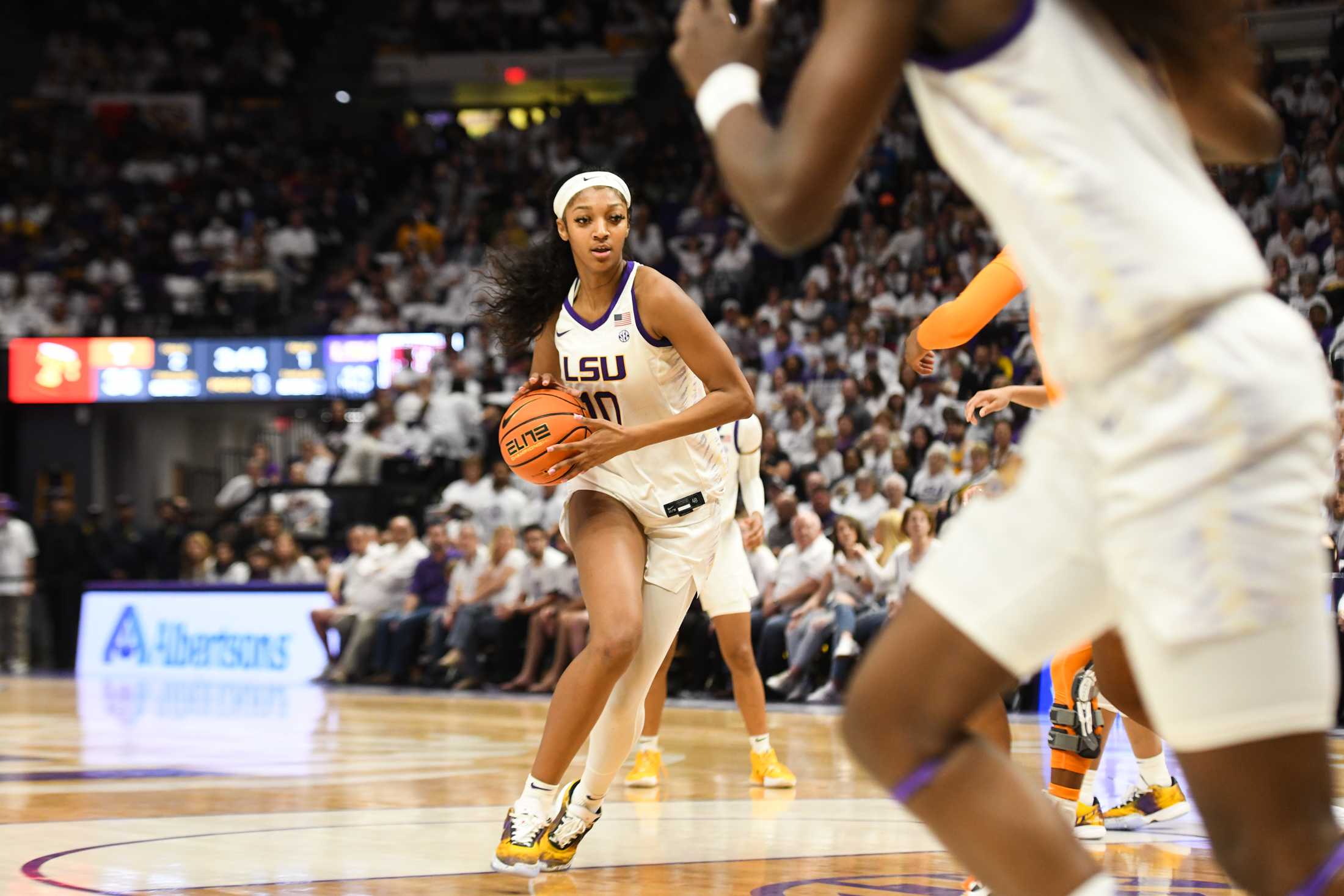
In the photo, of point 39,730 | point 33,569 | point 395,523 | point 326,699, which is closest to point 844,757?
point 39,730

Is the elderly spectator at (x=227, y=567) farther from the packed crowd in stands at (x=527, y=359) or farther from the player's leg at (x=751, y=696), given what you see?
A: the player's leg at (x=751, y=696)

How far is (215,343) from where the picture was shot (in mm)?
20281

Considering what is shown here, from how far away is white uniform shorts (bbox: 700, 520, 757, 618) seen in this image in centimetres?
706

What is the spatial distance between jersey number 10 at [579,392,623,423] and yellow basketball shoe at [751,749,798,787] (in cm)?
236

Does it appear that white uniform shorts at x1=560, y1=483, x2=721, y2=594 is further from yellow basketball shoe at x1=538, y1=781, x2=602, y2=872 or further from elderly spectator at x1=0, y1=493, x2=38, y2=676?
elderly spectator at x1=0, y1=493, x2=38, y2=676

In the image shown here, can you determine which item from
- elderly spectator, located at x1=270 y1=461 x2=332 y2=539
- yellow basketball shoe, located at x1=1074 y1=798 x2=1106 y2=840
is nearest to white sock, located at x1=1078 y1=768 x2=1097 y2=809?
yellow basketball shoe, located at x1=1074 y1=798 x2=1106 y2=840

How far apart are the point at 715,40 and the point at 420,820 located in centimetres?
392

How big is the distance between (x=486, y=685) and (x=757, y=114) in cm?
1139

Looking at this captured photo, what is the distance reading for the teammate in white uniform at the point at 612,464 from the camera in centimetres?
436

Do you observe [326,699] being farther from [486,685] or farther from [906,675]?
[906,675]

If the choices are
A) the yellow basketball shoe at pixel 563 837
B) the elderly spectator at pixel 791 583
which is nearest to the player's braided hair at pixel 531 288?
the yellow basketball shoe at pixel 563 837

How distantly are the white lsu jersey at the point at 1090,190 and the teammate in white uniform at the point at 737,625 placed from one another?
15.7 feet

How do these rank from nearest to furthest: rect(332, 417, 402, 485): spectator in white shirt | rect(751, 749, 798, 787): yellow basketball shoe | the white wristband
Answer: the white wristband < rect(751, 749, 798, 787): yellow basketball shoe < rect(332, 417, 402, 485): spectator in white shirt

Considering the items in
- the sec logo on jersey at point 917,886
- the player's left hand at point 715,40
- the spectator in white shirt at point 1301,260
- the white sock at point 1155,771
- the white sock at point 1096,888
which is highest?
the spectator in white shirt at point 1301,260
